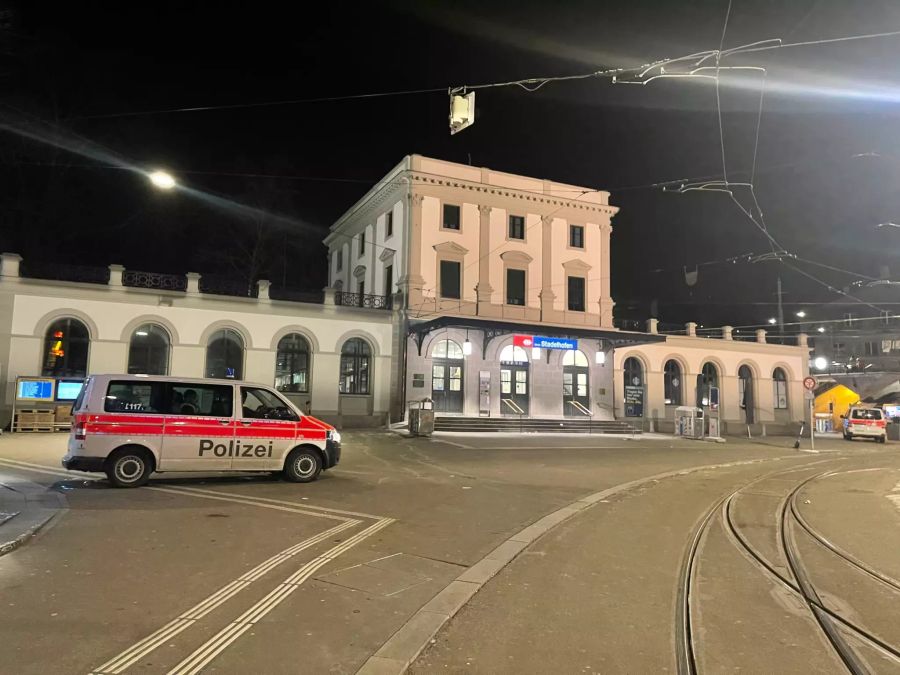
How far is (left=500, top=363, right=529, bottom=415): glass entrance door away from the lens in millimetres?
30531

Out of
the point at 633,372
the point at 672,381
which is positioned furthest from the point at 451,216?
the point at 672,381

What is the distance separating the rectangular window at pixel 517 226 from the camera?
32688 millimetres

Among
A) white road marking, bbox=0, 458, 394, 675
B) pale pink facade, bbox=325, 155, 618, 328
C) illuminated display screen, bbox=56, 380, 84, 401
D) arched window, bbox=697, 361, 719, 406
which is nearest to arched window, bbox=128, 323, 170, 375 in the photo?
illuminated display screen, bbox=56, 380, 84, 401

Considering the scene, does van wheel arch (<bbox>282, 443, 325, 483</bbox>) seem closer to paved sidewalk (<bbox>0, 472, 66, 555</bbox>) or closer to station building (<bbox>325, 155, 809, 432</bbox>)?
paved sidewalk (<bbox>0, 472, 66, 555</bbox>)

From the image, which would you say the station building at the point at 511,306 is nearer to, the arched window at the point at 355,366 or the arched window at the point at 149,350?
the arched window at the point at 355,366

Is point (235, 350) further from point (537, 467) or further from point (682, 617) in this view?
point (682, 617)

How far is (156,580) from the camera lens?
555 cm

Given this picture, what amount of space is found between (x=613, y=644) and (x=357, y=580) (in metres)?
2.44

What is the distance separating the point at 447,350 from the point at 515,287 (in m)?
5.46

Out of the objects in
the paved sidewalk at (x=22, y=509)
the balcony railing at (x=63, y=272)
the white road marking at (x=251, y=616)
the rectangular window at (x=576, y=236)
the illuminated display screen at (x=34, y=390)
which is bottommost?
the white road marking at (x=251, y=616)

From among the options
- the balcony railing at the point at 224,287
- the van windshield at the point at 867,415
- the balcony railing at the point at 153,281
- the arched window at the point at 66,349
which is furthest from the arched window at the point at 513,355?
the van windshield at the point at 867,415

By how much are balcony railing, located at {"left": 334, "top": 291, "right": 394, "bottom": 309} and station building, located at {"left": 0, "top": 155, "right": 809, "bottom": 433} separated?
0.10 m

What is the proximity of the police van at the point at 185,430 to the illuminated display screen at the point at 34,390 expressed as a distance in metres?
12.4

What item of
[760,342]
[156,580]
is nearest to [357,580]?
[156,580]
